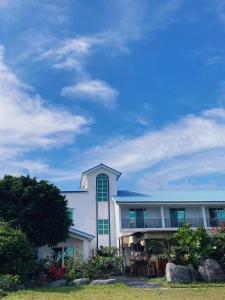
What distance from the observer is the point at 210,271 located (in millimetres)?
18594

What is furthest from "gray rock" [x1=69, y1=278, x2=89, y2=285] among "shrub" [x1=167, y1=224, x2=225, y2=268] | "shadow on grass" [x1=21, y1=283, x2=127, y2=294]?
"shrub" [x1=167, y1=224, x2=225, y2=268]

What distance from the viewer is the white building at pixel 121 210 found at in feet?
108

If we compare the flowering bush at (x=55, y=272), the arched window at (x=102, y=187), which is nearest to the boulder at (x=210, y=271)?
the flowering bush at (x=55, y=272)

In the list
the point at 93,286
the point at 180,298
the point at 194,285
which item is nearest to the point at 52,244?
the point at 93,286

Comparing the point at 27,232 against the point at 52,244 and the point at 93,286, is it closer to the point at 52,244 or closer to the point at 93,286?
the point at 52,244

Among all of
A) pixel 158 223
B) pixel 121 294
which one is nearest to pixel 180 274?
pixel 121 294

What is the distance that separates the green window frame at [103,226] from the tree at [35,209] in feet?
28.5

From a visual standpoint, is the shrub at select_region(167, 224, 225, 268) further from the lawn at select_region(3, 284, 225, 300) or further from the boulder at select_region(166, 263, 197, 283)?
the lawn at select_region(3, 284, 225, 300)

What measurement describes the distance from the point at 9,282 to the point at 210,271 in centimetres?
946

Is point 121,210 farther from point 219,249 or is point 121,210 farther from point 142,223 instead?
point 219,249

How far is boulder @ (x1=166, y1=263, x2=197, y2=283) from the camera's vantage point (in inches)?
702

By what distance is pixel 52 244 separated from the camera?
24.5 meters

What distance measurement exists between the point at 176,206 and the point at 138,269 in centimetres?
1007

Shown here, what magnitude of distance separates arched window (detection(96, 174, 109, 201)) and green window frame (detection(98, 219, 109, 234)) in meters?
1.95
